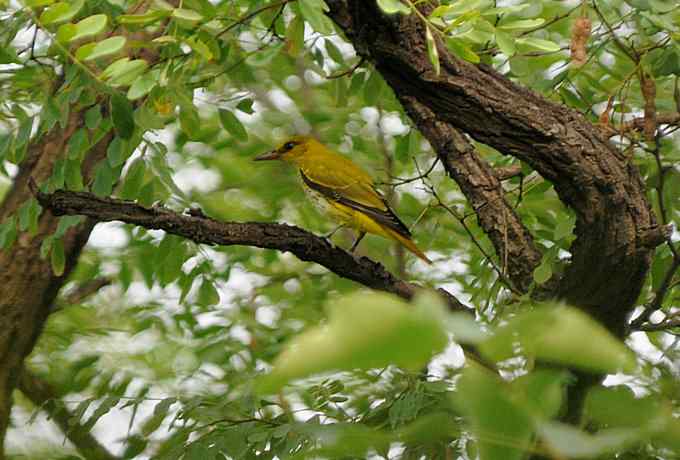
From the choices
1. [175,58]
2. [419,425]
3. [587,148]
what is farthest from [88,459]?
[419,425]

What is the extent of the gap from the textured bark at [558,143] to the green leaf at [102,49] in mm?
690

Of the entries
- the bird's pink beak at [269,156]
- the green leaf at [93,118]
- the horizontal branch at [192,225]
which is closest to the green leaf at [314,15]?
the horizontal branch at [192,225]

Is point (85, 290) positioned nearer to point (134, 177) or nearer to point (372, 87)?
point (134, 177)

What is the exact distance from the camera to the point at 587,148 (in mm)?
2908

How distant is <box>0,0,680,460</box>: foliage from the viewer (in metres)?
1.01

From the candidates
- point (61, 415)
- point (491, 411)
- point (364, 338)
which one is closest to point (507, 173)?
point (61, 415)

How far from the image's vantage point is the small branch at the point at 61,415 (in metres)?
3.83

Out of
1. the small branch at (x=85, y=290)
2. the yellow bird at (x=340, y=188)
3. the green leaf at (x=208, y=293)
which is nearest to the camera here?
the green leaf at (x=208, y=293)

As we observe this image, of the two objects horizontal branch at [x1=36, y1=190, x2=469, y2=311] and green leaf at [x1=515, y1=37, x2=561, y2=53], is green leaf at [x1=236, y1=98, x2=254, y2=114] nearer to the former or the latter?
horizontal branch at [x1=36, y1=190, x2=469, y2=311]

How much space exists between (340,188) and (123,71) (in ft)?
8.57

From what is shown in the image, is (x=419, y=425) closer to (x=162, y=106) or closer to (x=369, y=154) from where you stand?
(x=162, y=106)

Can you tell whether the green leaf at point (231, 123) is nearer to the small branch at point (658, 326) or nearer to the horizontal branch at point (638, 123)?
the horizontal branch at point (638, 123)

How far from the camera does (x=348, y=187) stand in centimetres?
522

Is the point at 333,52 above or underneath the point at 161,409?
above
